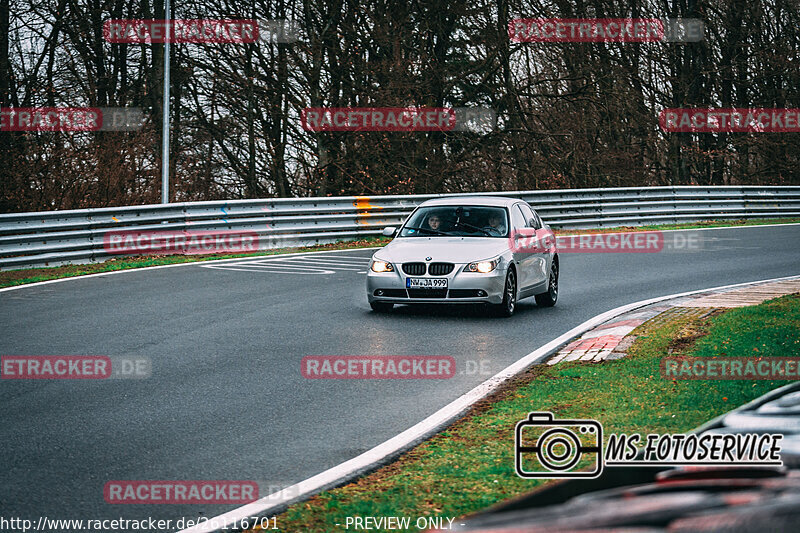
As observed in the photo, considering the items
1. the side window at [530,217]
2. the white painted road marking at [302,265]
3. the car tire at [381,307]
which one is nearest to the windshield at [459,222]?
the side window at [530,217]

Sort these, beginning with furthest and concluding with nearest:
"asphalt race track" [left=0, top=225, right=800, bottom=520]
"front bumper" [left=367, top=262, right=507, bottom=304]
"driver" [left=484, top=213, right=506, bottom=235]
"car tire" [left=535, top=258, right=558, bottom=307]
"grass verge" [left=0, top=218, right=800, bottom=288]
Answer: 1. "grass verge" [left=0, top=218, right=800, bottom=288]
2. "car tire" [left=535, top=258, right=558, bottom=307]
3. "driver" [left=484, top=213, right=506, bottom=235]
4. "front bumper" [left=367, top=262, right=507, bottom=304]
5. "asphalt race track" [left=0, top=225, right=800, bottom=520]

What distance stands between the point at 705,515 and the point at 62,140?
24084 millimetres

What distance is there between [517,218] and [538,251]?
588mm

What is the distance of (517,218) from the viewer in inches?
572

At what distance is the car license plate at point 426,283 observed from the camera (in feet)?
42.4

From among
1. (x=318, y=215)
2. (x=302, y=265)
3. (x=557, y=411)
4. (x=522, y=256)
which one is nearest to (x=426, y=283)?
(x=522, y=256)

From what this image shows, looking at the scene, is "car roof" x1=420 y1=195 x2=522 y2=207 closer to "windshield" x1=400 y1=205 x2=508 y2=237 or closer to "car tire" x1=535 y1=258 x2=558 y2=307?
"windshield" x1=400 y1=205 x2=508 y2=237

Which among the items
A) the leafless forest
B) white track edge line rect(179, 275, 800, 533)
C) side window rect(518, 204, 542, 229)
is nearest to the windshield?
side window rect(518, 204, 542, 229)

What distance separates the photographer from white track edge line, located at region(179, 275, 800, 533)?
5.11m

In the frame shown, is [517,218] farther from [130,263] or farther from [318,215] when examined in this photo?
[318,215]

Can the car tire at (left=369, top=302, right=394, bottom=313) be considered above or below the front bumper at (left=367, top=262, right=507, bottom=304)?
below

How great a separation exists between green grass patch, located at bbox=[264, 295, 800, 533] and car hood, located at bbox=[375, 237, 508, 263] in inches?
100

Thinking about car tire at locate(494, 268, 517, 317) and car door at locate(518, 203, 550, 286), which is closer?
car tire at locate(494, 268, 517, 317)

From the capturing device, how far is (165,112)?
24062mm
